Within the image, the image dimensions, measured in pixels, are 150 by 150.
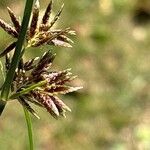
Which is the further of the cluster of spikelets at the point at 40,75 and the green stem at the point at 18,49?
the cluster of spikelets at the point at 40,75

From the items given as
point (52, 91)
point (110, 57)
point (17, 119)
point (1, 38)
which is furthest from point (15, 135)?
point (52, 91)

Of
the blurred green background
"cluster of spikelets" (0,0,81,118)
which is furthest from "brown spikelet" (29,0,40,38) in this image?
the blurred green background

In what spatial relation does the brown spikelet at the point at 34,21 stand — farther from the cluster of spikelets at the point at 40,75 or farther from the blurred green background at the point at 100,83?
the blurred green background at the point at 100,83

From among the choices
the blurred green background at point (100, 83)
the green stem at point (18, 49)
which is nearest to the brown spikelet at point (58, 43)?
the green stem at point (18, 49)

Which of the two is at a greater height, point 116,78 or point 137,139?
point 116,78

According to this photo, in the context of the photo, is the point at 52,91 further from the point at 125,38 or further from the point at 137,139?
the point at 125,38

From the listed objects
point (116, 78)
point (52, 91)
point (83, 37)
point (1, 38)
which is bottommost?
point (116, 78)

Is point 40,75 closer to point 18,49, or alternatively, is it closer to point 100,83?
point 18,49

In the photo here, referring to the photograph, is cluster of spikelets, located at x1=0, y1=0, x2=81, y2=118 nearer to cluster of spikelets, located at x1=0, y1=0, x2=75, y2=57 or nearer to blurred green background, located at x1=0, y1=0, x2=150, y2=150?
cluster of spikelets, located at x1=0, y1=0, x2=75, y2=57
